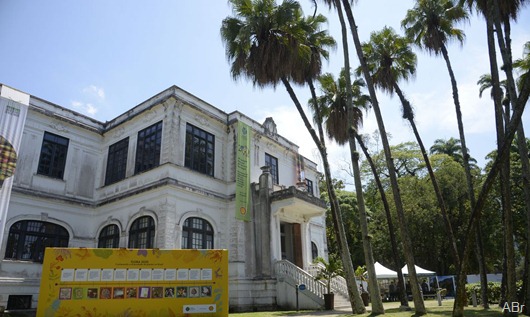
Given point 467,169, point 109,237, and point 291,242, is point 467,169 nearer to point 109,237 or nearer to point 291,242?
point 291,242

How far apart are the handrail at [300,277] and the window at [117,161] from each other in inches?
376

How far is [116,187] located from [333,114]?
466 inches

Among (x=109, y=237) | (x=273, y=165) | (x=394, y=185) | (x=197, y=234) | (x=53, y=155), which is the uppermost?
(x=273, y=165)

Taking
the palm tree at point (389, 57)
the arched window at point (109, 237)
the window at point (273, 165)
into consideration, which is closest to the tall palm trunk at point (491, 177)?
the palm tree at point (389, 57)

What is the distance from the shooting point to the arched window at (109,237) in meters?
19.0

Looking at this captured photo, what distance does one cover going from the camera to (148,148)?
1917 cm

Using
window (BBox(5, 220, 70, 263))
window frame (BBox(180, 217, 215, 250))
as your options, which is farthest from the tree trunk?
window (BBox(5, 220, 70, 263))

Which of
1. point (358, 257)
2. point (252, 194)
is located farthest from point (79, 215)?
point (358, 257)

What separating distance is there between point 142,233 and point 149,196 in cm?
175

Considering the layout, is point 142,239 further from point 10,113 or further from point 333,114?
point 333,114

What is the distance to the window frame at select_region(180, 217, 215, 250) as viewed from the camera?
17.4 m

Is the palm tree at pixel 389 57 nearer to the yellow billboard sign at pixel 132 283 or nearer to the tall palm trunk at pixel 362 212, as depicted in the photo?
the tall palm trunk at pixel 362 212

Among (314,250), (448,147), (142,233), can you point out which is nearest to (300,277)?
(142,233)

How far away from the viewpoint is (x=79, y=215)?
19.8 metres
